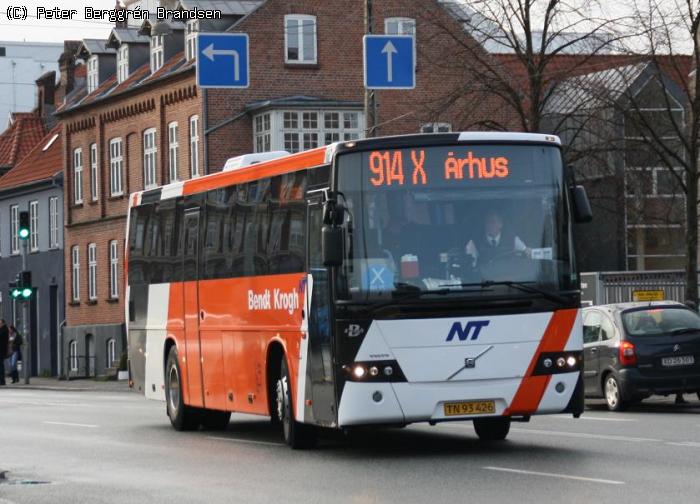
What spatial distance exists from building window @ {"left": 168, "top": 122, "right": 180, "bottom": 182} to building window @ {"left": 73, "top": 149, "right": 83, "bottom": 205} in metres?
8.91

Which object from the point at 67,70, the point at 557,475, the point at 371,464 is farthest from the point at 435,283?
the point at 67,70

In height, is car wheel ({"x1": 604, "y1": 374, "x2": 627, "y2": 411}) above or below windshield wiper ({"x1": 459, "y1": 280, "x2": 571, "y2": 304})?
below

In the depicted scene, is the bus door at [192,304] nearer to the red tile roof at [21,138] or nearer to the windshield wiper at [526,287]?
the windshield wiper at [526,287]

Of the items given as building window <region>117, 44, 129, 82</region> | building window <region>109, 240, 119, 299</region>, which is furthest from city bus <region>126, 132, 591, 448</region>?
building window <region>117, 44, 129, 82</region>

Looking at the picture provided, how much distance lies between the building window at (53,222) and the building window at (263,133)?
53.1 feet

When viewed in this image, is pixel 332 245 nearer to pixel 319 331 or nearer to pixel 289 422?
pixel 319 331

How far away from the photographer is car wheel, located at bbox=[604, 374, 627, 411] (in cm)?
2455

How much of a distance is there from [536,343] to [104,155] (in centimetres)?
4758

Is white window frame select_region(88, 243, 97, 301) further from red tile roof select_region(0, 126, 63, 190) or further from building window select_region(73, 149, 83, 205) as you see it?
red tile roof select_region(0, 126, 63, 190)

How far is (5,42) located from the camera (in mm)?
89875

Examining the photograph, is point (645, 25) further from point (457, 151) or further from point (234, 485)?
point (234, 485)

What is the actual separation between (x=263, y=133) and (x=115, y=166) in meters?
10.9

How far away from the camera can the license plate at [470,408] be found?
1590 centimetres

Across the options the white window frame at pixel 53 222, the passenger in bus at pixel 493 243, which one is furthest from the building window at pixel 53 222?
the passenger in bus at pixel 493 243
